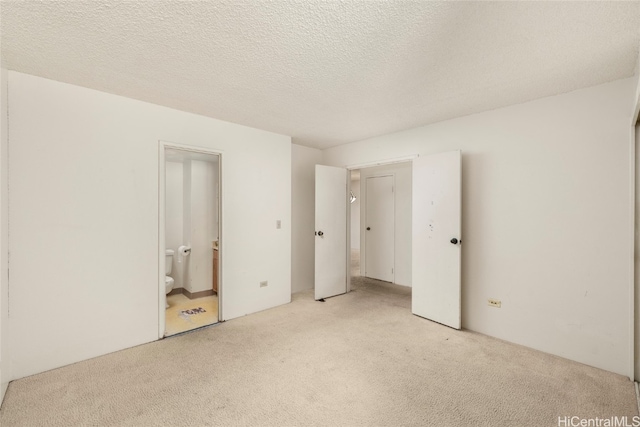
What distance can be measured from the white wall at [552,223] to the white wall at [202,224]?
349cm

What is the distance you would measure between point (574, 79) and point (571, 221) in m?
1.18

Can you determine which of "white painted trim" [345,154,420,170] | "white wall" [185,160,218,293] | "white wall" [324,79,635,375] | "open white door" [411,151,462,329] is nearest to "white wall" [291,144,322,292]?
"white painted trim" [345,154,420,170]

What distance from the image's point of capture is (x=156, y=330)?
2.77m

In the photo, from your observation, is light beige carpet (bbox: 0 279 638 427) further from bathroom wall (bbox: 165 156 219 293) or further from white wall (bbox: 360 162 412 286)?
white wall (bbox: 360 162 412 286)

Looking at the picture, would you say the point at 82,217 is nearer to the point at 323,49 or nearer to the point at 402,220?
the point at 323,49

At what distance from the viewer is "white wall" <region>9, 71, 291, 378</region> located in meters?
2.15

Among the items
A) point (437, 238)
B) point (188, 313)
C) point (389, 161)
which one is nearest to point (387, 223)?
point (389, 161)

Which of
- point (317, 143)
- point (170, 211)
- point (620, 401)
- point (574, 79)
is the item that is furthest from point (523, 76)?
point (170, 211)

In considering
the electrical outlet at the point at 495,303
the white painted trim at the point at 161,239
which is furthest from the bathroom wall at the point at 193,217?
the electrical outlet at the point at 495,303

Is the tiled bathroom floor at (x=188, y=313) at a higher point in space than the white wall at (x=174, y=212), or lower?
lower

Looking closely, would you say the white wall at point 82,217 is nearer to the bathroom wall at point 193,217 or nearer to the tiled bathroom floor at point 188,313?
the tiled bathroom floor at point 188,313

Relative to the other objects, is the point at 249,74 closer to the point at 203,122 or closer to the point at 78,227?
the point at 203,122

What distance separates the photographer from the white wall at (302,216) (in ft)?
14.6

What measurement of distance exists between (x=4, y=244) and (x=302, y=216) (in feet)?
10.6
